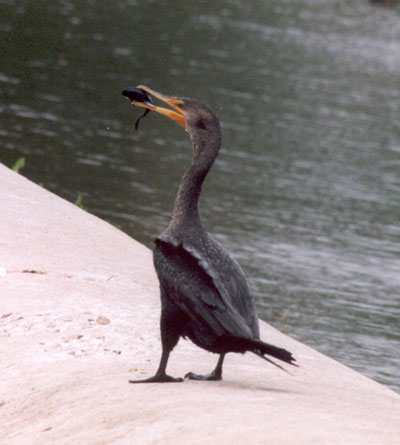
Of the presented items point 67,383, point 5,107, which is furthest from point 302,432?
point 5,107

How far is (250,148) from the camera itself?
28.0 m

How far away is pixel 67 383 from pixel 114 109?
23354 millimetres

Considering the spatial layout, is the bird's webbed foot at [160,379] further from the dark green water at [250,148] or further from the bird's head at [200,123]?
the dark green water at [250,148]

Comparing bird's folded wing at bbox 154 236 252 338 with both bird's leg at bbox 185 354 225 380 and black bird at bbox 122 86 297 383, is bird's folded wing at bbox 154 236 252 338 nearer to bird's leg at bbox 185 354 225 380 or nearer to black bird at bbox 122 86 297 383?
black bird at bbox 122 86 297 383

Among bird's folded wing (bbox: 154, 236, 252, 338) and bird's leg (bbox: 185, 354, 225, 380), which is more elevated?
bird's folded wing (bbox: 154, 236, 252, 338)

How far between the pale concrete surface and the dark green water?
403 centimetres

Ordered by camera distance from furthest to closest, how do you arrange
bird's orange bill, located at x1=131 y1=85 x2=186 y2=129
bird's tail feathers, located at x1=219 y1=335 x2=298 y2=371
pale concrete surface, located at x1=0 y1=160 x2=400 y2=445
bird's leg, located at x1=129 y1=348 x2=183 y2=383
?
bird's orange bill, located at x1=131 y1=85 x2=186 y2=129
bird's leg, located at x1=129 y1=348 x2=183 y2=383
bird's tail feathers, located at x1=219 y1=335 x2=298 y2=371
pale concrete surface, located at x1=0 y1=160 x2=400 y2=445

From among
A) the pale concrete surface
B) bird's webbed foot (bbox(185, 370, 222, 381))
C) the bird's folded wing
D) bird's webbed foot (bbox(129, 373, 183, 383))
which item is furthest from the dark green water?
the bird's folded wing

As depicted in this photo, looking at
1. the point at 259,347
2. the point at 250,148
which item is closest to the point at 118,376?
the point at 259,347

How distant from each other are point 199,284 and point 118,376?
92cm

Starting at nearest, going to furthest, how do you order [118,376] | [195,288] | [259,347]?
[259,347]
[195,288]
[118,376]

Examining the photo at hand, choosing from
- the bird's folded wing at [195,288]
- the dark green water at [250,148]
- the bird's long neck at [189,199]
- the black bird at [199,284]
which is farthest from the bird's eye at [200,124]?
the dark green water at [250,148]

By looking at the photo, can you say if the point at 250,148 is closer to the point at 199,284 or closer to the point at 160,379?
the point at 160,379

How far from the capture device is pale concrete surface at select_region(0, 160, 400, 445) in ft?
18.9
